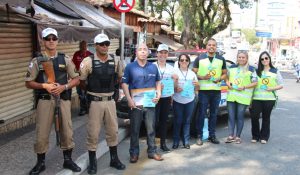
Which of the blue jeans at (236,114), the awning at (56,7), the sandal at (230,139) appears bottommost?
the sandal at (230,139)

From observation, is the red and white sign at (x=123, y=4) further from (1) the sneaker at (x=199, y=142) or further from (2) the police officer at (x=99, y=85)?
(1) the sneaker at (x=199, y=142)

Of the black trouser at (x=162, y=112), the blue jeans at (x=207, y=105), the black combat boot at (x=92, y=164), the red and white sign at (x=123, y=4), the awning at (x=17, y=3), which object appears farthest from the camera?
the red and white sign at (x=123, y=4)

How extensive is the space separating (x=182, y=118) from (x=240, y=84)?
1.24m

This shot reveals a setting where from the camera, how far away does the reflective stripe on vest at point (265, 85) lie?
7.09 metres

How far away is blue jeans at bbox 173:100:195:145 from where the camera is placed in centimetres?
667

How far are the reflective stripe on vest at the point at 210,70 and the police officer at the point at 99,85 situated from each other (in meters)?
1.91

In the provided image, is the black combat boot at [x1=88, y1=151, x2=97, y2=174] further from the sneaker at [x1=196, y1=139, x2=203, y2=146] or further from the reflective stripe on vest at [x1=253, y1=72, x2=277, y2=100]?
the reflective stripe on vest at [x1=253, y1=72, x2=277, y2=100]

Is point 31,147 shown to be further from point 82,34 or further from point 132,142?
point 82,34

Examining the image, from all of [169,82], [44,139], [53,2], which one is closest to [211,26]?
[53,2]

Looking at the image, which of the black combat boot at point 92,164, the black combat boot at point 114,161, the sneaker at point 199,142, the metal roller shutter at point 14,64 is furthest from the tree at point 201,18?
the black combat boot at point 92,164

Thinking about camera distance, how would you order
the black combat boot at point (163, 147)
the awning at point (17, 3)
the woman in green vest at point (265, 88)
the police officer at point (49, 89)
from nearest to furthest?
the awning at point (17, 3)
the police officer at point (49, 89)
the black combat boot at point (163, 147)
the woman in green vest at point (265, 88)

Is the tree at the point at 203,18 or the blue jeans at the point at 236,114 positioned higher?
the tree at the point at 203,18

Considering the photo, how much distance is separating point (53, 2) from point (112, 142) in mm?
4201

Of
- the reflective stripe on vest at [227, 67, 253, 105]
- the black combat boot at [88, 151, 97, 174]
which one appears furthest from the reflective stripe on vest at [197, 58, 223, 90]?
the black combat boot at [88, 151, 97, 174]
